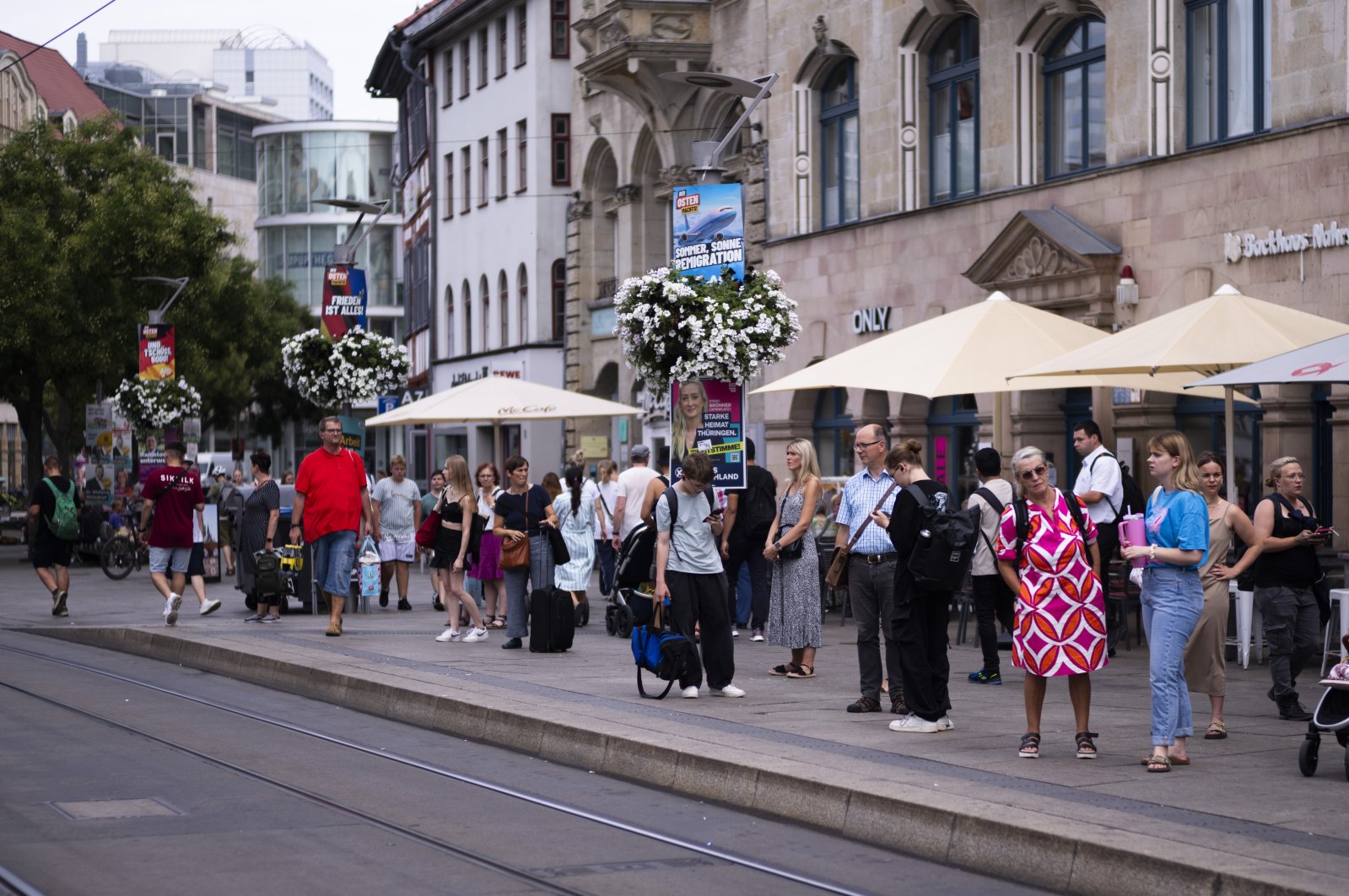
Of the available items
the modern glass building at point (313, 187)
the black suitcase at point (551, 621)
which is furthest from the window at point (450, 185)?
the modern glass building at point (313, 187)

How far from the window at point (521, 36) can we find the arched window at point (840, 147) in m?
16.6

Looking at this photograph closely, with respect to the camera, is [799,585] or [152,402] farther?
[152,402]

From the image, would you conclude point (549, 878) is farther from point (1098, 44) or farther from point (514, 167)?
point (514, 167)

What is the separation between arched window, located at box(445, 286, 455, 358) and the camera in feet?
174

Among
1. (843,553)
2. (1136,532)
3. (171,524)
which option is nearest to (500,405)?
(171,524)

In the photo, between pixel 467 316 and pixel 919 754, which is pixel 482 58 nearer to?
pixel 467 316

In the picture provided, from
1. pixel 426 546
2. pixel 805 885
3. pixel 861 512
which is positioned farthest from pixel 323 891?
pixel 426 546

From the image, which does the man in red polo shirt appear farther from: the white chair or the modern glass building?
the modern glass building

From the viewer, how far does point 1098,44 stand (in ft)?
79.9

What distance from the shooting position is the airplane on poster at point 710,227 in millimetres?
17453

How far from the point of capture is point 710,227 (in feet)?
57.8

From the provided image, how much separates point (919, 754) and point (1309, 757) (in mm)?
1986

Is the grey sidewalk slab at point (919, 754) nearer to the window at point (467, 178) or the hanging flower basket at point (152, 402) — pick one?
the hanging flower basket at point (152, 402)

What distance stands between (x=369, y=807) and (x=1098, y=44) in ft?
Answer: 57.9
